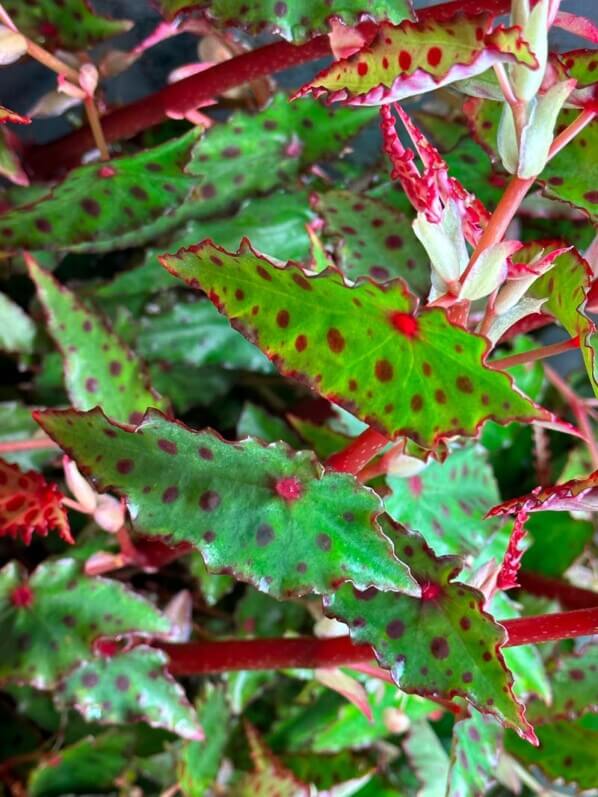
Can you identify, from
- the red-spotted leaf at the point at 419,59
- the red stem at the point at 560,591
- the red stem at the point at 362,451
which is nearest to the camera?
the red-spotted leaf at the point at 419,59

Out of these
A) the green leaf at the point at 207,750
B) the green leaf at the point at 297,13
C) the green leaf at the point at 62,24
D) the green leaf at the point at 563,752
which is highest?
the green leaf at the point at 297,13

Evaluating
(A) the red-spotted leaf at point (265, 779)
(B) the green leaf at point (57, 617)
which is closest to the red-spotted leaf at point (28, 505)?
(B) the green leaf at point (57, 617)

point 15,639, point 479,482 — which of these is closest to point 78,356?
point 15,639

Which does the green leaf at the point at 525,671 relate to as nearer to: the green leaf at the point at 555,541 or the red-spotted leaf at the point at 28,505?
the green leaf at the point at 555,541

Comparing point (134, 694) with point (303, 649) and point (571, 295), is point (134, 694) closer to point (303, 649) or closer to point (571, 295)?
point (303, 649)

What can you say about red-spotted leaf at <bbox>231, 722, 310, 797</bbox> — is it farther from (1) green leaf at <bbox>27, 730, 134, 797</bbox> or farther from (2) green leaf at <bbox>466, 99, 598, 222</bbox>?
(2) green leaf at <bbox>466, 99, 598, 222</bbox>

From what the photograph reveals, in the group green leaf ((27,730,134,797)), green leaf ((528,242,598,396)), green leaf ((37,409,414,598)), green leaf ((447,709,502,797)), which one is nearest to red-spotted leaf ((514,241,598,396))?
green leaf ((528,242,598,396))
